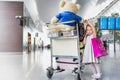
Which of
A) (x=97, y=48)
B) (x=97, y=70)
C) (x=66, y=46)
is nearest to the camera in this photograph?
(x=97, y=48)

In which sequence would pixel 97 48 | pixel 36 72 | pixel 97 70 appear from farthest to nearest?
pixel 36 72, pixel 97 70, pixel 97 48

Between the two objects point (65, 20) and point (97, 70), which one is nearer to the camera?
point (97, 70)

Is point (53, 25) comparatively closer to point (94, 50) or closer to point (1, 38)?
point (94, 50)

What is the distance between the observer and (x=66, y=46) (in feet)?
12.2

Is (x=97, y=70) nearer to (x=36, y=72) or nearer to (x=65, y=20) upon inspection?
(x=65, y=20)

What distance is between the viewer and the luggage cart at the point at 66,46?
11.7ft

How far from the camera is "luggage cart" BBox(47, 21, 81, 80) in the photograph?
355cm

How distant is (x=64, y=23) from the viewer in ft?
12.5

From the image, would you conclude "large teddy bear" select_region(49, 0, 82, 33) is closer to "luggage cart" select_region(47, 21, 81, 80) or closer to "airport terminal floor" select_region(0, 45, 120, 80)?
"luggage cart" select_region(47, 21, 81, 80)

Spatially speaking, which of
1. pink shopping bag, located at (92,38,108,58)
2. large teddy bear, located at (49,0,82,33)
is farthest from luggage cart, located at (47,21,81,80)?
pink shopping bag, located at (92,38,108,58)

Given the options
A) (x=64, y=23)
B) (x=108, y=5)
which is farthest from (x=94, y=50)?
(x=108, y=5)

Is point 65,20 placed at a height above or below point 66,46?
above

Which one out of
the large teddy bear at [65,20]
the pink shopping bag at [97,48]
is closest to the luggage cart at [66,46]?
the large teddy bear at [65,20]

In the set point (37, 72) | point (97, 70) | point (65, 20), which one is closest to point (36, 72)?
point (37, 72)
